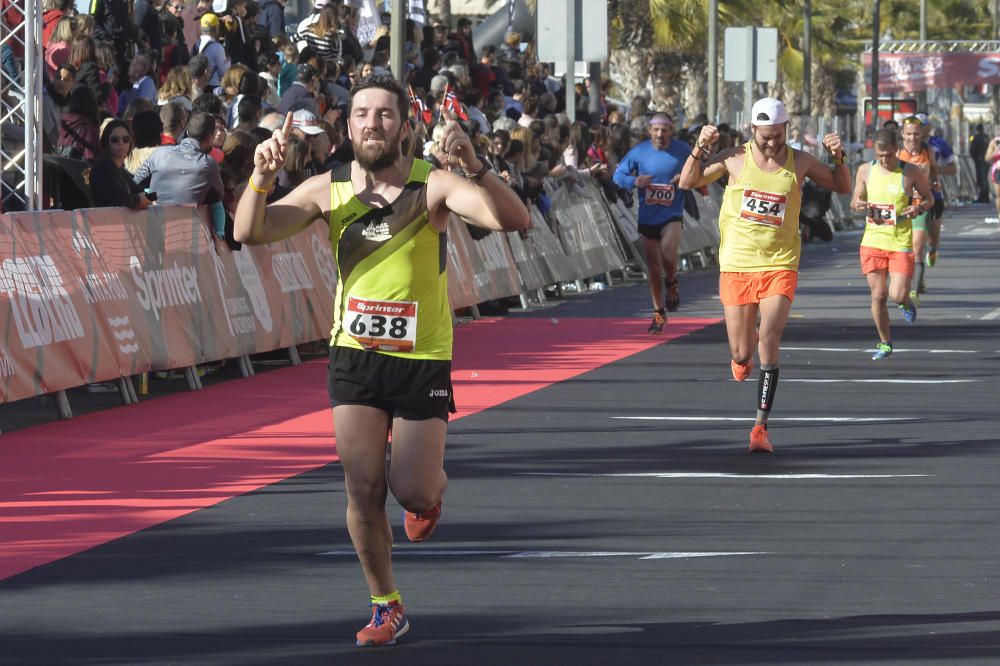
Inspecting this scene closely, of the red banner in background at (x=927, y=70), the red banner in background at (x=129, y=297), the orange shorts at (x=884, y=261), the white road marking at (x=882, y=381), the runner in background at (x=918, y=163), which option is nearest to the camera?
the red banner in background at (x=129, y=297)

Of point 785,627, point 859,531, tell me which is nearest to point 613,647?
point 785,627

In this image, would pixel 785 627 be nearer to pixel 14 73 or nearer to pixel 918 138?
pixel 14 73

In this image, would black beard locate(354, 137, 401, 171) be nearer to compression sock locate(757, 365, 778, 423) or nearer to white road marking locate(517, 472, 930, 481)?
white road marking locate(517, 472, 930, 481)

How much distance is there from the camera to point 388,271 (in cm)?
702

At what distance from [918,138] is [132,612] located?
15089 mm

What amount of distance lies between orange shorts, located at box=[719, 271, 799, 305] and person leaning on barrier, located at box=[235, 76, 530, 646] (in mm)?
5574

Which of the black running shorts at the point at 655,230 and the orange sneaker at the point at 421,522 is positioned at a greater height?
the orange sneaker at the point at 421,522

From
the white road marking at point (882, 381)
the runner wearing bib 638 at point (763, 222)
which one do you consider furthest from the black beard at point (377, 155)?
the white road marking at point (882, 381)

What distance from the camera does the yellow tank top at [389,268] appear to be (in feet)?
23.0

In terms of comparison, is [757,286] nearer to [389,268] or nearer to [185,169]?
[185,169]

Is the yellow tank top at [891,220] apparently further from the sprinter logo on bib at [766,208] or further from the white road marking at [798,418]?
the sprinter logo on bib at [766,208]

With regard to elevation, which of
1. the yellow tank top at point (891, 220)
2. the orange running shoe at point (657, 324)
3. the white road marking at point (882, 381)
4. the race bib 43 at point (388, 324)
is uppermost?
the race bib 43 at point (388, 324)

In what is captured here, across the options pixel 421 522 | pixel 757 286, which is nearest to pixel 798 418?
pixel 757 286

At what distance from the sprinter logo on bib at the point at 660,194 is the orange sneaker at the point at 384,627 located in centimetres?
1269
